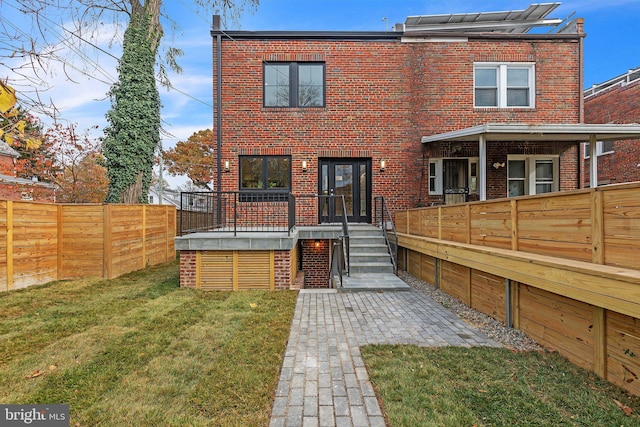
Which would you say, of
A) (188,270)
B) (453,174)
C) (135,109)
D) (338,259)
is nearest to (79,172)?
(135,109)

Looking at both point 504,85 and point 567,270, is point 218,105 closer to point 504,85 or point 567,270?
point 504,85

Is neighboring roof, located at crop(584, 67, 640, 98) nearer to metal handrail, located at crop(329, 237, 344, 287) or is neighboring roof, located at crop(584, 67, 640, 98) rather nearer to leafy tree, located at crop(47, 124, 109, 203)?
metal handrail, located at crop(329, 237, 344, 287)

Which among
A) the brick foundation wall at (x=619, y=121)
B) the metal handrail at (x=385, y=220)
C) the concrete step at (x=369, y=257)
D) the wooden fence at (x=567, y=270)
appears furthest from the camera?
the brick foundation wall at (x=619, y=121)

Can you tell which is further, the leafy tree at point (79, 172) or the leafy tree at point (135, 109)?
the leafy tree at point (79, 172)

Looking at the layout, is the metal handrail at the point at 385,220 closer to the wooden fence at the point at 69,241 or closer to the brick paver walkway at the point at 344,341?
the brick paver walkway at the point at 344,341

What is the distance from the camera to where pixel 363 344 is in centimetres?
346

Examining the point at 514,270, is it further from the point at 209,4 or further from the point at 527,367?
the point at 209,4

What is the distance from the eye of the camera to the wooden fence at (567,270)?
2.40 m

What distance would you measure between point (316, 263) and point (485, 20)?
393 inches

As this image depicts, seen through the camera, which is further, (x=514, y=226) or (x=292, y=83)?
(x=292, y=83)

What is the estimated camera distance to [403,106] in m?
9.11

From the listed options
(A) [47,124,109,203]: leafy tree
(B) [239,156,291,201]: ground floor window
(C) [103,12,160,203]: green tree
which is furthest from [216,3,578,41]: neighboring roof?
(A) [47,124,109,203]: leafy tree

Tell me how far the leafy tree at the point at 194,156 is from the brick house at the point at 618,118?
2350 centimetres

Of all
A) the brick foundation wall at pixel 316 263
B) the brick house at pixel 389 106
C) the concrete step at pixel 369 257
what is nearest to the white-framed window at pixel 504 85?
the brick house at pixel 389 106
